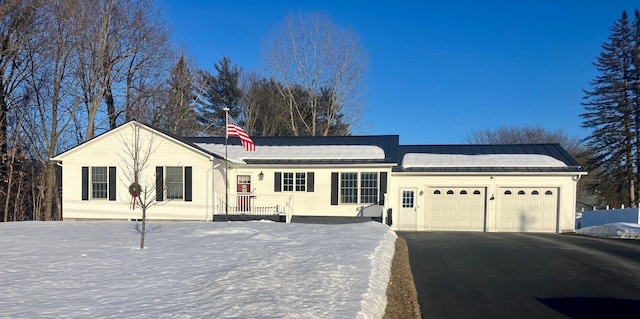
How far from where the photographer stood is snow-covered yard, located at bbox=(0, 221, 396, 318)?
4.96 m

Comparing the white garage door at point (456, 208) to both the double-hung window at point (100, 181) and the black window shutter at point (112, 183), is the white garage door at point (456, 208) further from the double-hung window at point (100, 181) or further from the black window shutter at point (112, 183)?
the double-hung window at point (100, 181)

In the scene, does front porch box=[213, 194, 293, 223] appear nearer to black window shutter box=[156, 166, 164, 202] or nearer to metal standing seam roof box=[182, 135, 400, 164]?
metal standing seam roof box=[182, 135, 400, 164]

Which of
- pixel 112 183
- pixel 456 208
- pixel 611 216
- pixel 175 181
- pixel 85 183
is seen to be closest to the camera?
pixel 175 181

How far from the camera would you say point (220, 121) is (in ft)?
116

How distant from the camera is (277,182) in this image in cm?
1762

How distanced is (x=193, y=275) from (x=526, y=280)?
5654mm

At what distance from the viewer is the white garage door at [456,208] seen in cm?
1784

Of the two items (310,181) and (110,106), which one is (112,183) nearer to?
(310,181)

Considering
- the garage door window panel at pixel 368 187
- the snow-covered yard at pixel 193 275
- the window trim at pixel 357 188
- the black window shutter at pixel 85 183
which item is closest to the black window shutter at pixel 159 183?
the black window shutter at pixel 85 183

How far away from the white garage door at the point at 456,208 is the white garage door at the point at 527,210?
2.67 ft

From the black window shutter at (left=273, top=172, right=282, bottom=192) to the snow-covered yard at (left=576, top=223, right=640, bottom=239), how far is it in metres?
12.3

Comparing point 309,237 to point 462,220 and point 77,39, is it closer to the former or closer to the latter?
point 462,220

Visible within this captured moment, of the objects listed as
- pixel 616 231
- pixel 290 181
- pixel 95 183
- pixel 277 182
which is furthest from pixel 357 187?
pixel 95 183

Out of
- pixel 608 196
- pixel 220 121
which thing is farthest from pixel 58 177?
pixel 608 196
